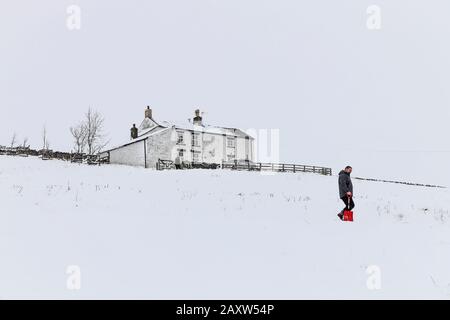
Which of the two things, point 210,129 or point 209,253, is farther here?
point 210,129

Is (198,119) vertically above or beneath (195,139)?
above

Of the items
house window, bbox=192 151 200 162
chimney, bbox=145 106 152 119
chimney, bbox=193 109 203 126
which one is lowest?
house window, bbox=192 151 200 162

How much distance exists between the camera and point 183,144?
43.2 meters

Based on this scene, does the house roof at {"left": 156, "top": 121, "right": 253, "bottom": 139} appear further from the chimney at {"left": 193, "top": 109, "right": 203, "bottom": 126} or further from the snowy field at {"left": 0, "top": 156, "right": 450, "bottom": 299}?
the snowy field at {"left": 0, "top": 156, "right": 450, "bottom": 299}

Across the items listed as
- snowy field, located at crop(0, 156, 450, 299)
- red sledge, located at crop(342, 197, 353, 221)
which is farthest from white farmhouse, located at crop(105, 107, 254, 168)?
red sledge, located at crop(342, 197, 353, 221)

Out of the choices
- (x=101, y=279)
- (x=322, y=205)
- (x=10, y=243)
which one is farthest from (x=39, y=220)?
(x=322, y=205)

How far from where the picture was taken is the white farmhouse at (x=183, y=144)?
133ft

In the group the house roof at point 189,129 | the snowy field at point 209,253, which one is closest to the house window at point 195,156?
the house roof at point 189,129

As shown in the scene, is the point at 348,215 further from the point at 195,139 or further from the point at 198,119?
the point at 198,119

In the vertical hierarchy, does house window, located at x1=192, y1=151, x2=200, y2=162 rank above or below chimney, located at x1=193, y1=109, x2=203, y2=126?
below

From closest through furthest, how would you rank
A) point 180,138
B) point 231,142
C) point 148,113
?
point 180,138
point 231,142
point 148,113

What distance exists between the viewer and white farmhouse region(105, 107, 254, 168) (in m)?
40.5

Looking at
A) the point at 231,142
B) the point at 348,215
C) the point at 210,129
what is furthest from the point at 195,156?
the point at 348,215

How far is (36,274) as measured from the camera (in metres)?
5.71
